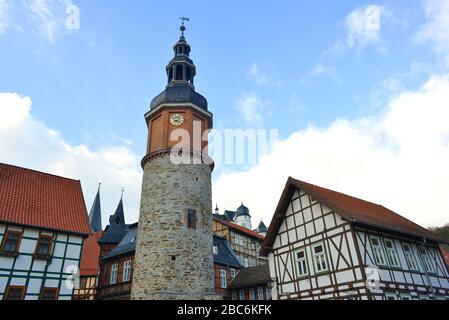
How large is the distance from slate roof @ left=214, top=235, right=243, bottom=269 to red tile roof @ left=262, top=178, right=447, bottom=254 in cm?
1063

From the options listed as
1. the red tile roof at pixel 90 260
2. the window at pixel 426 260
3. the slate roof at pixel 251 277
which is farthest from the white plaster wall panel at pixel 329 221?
the red tile roof at pixel 90 260

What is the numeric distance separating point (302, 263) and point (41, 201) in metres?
15.4

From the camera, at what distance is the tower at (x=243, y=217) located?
253 ft

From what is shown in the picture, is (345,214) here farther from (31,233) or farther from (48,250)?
(31,233)

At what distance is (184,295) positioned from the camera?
16906mm

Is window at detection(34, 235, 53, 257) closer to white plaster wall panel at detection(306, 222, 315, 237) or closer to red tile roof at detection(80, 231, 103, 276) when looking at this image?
white plaster wall panel at detection(306, 222, 315, 237)

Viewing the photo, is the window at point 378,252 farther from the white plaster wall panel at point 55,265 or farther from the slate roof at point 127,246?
the slate roof at point 127,246

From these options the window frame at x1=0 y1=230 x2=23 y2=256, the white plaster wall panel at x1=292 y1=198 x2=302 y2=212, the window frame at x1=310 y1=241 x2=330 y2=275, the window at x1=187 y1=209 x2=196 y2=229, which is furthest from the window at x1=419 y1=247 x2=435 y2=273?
the window frame at x1=0 y1=230 x2=23 y2=256

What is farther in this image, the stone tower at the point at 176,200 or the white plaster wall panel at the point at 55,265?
the stone tower at the point at 176,200

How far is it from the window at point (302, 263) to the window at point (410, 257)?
15.9 feet

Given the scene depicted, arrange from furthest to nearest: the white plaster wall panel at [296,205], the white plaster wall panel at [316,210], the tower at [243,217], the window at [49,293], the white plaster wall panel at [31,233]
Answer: the tower at [243,217], the white plaster wall panel at [296,205], the white plaster wall panel at [31,233], the white plaster wall panel at [316,210], the window at [49,293]

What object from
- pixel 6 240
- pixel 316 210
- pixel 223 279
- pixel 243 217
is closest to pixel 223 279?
pixel 223 279
